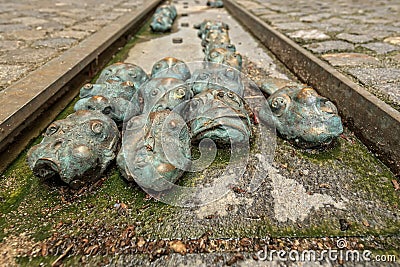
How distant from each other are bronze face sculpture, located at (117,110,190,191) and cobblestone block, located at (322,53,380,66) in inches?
69.9

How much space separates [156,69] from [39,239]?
178 cm

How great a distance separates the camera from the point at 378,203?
5.42 feet

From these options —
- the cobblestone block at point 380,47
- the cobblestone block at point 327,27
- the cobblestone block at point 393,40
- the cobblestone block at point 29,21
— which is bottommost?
the cobblestone block at point 29,21

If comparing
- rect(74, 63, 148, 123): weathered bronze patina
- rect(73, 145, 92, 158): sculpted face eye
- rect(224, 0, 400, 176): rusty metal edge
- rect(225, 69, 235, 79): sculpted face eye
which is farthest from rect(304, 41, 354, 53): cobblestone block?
rect(73, 145, 92, 158): sculpted face eye

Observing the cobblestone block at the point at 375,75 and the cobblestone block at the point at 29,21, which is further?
the cobblestone block at the point at 29,21

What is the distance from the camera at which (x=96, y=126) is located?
5.93 ft

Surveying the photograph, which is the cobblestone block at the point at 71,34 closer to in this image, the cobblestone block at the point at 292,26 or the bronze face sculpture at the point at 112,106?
the bronze face sculpture at the point at 112,106

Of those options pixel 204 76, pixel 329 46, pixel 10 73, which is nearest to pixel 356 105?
pixel 204 76

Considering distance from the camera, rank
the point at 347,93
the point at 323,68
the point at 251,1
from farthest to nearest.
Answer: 1. the point at 251,1
2. the point at 323,68
3. the point at 347,93

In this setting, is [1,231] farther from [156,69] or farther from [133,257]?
[156,69]

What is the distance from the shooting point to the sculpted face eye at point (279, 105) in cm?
220

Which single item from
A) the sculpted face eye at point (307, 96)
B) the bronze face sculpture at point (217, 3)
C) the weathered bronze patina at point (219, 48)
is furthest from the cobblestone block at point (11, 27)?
the bronze face sculpture at point (217, 3)

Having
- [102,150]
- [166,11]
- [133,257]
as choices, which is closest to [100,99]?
[102,150]

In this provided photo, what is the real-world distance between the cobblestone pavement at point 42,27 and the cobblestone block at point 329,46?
107 inches
